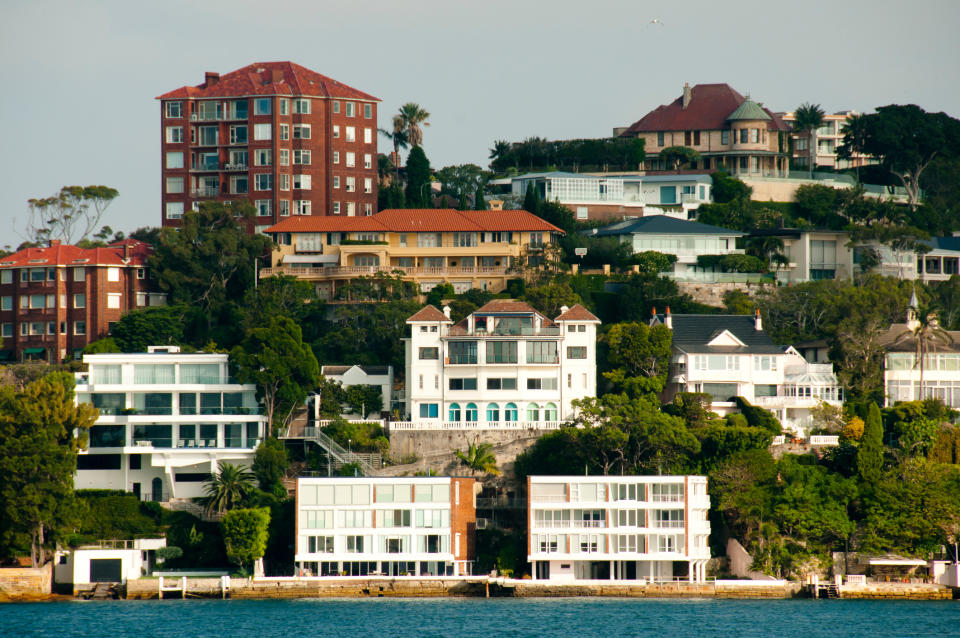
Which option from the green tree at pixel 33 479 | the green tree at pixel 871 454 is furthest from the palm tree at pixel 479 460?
the green tree at pixel 33 479

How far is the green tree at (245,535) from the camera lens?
82812 mm

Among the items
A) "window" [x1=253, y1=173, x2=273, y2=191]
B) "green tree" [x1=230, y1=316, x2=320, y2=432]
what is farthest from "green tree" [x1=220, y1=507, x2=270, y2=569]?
"window" [x1=253, y1=173, x2=273, y2=191]

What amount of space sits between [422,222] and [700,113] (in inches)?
1316

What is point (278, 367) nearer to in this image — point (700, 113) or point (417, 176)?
point (417, 176)

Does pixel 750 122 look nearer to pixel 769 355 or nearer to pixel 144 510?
pixel 769 355

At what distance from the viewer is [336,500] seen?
3332 inches

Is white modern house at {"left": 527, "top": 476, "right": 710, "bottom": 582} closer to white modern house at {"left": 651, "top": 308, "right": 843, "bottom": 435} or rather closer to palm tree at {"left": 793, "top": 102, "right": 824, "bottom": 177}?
white modern house at {"left": 651, "top": 308, "right": 843, "bottom": 435}

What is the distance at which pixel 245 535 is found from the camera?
82.8 m

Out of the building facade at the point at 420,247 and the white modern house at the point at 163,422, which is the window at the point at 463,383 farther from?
the building facade at the point at 420,247

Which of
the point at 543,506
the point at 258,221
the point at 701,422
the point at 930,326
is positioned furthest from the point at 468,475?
the point at 258,221

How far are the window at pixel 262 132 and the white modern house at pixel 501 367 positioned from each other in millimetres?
31234

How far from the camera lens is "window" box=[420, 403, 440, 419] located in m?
95.0

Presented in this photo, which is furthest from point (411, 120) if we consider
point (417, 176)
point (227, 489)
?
point (227, 489)

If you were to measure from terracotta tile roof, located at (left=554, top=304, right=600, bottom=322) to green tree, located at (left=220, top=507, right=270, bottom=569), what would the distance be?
72.5 feet
